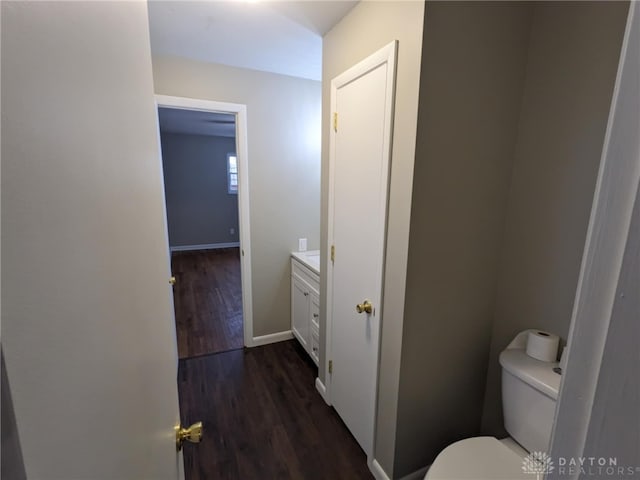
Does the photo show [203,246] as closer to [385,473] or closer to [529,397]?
[385,473]

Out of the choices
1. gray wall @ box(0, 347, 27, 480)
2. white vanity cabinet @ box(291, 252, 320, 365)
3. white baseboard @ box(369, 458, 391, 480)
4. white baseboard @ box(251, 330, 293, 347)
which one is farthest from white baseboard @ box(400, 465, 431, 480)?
gray wall @ box(0, 347, 27, 480)

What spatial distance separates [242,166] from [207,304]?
209 centimetres

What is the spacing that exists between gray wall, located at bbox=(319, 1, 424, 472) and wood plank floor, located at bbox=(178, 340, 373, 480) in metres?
0.34

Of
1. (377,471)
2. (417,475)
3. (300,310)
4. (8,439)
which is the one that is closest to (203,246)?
(300,310)

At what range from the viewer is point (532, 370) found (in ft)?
4.16

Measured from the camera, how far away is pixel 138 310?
0.63m

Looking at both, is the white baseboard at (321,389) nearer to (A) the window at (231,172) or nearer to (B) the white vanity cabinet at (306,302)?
(B) the white vanity cabinet at (306,302)

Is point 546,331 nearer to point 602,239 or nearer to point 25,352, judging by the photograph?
point 602,239

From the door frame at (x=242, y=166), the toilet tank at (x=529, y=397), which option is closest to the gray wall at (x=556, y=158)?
the toilet tank at (x=529, y=397)

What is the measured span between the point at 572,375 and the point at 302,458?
5.87ft

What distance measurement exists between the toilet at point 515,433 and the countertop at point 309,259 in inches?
52.5

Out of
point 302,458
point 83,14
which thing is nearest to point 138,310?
point 83,14

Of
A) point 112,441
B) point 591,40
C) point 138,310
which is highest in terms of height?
point 591,40

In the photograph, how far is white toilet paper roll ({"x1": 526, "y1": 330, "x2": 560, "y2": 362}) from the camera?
1305mm
